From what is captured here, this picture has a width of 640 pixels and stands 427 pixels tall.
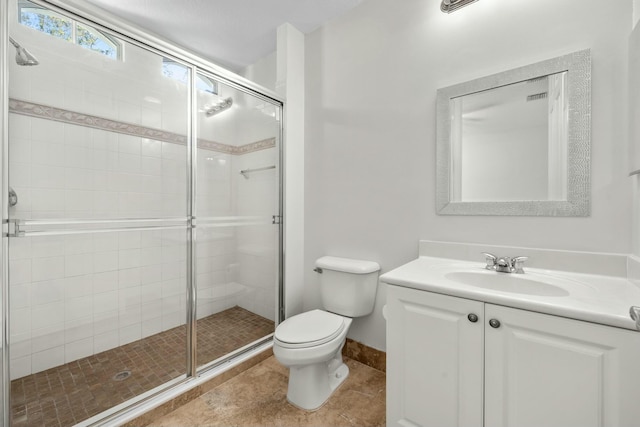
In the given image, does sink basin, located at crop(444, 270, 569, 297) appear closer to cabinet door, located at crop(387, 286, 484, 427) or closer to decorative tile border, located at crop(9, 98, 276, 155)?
cabinet door, located at crop(387, 286, 484, 427)

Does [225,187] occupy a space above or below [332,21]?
below

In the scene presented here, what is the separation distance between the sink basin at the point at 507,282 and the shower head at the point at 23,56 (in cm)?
218

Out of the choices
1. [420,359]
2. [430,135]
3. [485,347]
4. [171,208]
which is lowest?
[420,359]

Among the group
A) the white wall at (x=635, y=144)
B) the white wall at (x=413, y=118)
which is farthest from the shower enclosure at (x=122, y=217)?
the white wall at (x=635, y=144)

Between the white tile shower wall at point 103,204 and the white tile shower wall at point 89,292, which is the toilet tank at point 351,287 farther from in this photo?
the white tile shower wall at point 89,292

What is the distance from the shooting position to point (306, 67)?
2271mm

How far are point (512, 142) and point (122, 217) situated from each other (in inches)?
84.4

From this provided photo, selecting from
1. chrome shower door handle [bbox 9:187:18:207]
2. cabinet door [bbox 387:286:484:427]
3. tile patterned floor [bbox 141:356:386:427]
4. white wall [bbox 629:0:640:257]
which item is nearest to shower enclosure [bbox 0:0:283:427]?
chrome shower door handle [bbox 9:187:18:207]

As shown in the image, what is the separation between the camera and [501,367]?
0.96m

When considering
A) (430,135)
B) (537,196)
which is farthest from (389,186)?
(537,196)

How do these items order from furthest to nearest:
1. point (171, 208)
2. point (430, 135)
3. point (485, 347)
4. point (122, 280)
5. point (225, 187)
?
point (225, 187), point (122, 280), point (171, 208), point (430, 135), point (485, 347)

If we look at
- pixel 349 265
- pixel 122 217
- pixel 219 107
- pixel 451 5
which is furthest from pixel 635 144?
pixel 122 217

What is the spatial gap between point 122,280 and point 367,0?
8.26ft

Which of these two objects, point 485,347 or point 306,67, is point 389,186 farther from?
point 306,67
